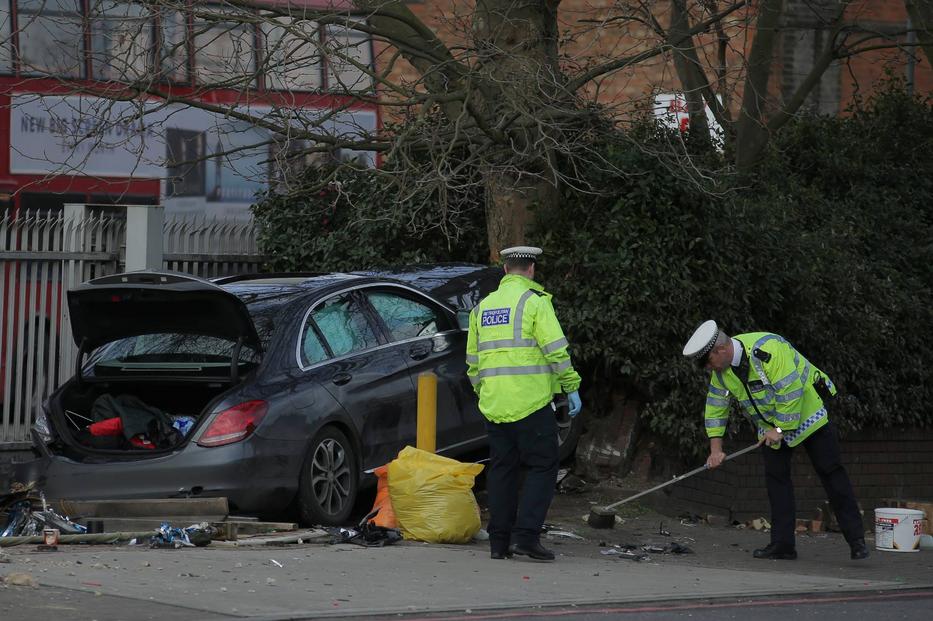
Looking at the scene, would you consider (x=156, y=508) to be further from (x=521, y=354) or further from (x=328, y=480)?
(x=521, y=354)

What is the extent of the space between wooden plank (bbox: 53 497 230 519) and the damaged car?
0.08 meters

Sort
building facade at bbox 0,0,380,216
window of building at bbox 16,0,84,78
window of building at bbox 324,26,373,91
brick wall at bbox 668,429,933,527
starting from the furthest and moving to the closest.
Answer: window of building at bbox 16,0,84,78
building facade at bbox 0,0,380,216
brick wall at bbox 668,429,933,527
window of building at bbox 324,26,373,91

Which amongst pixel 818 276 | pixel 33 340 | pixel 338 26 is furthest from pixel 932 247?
pixel 33 340

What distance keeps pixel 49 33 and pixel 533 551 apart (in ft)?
25.7

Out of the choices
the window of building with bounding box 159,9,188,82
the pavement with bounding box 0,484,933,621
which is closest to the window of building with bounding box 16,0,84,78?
the window of building with bounding box 159,9,188,82

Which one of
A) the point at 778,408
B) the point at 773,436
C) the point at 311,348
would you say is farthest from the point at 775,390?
the point at 311,348

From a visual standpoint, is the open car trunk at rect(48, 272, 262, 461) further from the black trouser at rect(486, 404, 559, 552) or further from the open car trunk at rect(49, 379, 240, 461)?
the black trouser at rect(486, 404, 559, 552)

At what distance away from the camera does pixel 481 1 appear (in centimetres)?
1251

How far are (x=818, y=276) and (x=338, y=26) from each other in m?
4.72

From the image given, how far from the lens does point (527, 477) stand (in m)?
8.19

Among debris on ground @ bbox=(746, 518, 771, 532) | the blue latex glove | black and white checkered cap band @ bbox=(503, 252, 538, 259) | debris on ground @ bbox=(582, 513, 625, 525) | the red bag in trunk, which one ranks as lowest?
debris on ground @ bbox=(746, 518, 771, 532)

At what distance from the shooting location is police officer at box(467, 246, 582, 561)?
316 inches

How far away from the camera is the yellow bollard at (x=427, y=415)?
9.06 meters

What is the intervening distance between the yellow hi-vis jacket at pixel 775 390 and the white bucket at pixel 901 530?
A: 1.13 m
